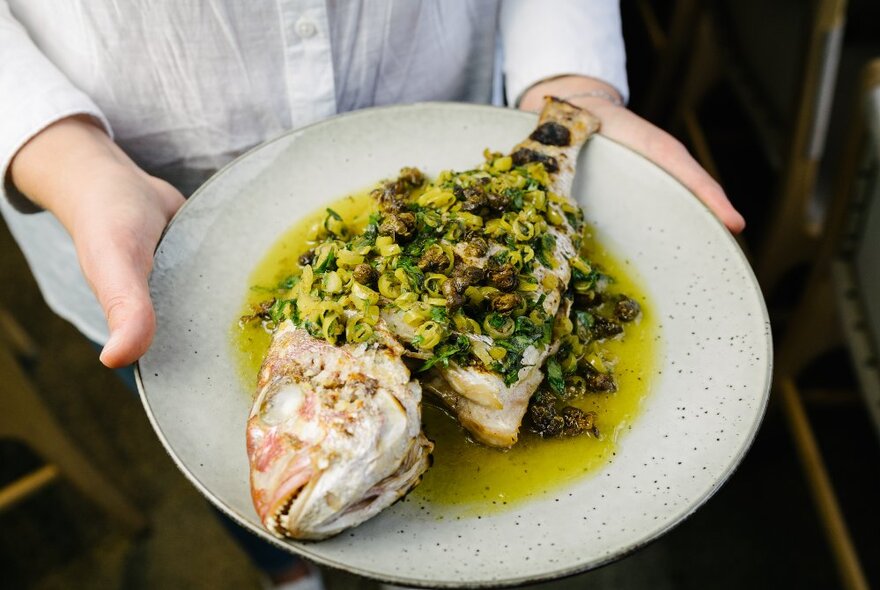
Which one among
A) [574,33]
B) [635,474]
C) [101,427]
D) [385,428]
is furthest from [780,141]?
[101,427]

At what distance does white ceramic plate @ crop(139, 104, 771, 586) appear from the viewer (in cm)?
131

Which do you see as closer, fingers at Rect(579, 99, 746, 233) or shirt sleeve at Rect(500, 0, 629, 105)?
fingers at Rect(579, 99, 746, 233)

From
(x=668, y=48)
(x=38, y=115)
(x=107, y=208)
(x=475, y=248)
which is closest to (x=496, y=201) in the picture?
(x=475, y=248)

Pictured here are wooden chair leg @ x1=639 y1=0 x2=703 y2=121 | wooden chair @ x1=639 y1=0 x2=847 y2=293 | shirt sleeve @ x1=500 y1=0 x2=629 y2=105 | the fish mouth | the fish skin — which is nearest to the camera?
the fish mouth

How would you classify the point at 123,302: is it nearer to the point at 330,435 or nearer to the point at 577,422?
the point at 330,435

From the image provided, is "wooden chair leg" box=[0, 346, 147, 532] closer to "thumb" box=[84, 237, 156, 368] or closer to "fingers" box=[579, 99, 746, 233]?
"thumb" box=[84, 237, 156, 368]

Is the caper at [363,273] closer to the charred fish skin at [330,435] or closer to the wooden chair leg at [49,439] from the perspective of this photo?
the charred fish skin at [330,435]

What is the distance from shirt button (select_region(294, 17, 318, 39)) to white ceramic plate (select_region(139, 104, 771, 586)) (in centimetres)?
22

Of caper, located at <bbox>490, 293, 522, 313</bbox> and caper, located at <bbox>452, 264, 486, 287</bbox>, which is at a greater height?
caper, located at <bbox>452, 264, 486, 287</bbox>

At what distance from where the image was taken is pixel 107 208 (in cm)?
164

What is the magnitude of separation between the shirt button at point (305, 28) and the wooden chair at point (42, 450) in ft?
4.72

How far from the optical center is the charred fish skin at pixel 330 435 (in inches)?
50.3

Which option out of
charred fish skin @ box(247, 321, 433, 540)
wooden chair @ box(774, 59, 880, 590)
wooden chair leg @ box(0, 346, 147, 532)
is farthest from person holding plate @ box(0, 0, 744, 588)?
wooden chair @ box(774, 59, 880, 590)

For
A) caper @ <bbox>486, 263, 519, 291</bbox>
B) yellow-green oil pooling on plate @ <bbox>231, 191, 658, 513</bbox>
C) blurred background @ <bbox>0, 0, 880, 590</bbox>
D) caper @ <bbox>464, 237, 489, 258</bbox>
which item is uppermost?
caper @ <bbox>464, 237, 489, 258</bbox>
